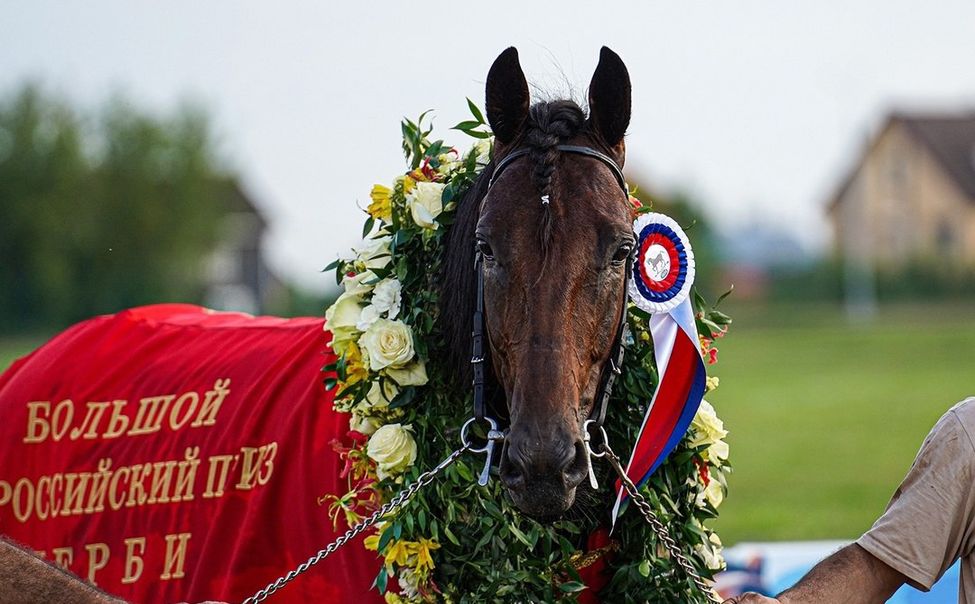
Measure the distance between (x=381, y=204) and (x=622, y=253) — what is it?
0.99 m

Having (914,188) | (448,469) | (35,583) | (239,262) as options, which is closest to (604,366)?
(448,469)

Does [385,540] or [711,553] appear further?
[711,553]

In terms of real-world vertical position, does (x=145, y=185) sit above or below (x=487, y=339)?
below

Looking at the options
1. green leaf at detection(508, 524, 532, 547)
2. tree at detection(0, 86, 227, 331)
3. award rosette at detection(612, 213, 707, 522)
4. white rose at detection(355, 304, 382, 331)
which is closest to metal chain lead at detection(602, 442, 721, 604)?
award rosette at detection(612, 213, 707, 522)

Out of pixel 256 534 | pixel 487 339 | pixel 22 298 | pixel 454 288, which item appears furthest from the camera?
pixel 22 298

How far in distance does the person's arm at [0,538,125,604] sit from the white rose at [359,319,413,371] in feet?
3.32

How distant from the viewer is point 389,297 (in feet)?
11.3

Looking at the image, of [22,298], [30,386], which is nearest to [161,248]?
[22,298]

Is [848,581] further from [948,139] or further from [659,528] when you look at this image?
[948,139]

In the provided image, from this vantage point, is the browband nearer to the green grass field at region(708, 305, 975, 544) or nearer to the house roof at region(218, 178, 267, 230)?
the green grass field at region(708, 305, 975, 544)

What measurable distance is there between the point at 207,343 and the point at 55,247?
126 ft

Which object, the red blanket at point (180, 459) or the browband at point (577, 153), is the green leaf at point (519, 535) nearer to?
the red blanket at point (180, 459)

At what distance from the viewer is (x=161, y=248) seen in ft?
145

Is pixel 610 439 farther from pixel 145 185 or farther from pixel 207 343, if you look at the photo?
pixel 145 185
